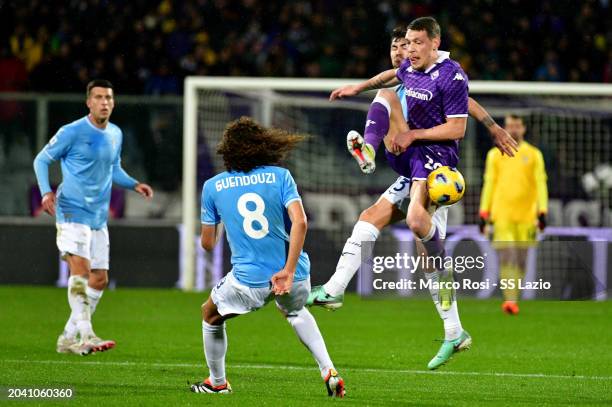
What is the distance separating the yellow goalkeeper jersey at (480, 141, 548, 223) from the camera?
14.7 m

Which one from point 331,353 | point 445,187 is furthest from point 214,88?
point 445,187

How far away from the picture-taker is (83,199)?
10469 millimetres

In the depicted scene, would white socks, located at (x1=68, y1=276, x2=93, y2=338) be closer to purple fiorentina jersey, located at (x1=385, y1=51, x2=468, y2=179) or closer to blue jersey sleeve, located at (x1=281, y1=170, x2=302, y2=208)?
purple fiorentina jersey, located at (x1=385, y1=51, x2=468, y2=179)

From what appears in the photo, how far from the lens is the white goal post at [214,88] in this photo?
16.2m

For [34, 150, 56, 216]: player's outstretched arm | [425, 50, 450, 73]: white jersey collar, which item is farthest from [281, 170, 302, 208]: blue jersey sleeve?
[34, 150, 56, 216]: player's outstretched arm

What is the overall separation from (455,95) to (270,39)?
12544mm

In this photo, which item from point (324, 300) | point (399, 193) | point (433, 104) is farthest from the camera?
point (399, 193)

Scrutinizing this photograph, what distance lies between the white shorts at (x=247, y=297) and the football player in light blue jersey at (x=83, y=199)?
3.03 meters

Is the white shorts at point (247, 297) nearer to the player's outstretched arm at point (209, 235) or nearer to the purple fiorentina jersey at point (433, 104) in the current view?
the player's outstretched arm at point (209, 235)

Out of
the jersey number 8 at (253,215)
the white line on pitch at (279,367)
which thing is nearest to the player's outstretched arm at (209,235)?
the jersey number 8 at (253,215)

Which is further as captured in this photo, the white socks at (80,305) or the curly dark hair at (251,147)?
the white socks at (80,305)

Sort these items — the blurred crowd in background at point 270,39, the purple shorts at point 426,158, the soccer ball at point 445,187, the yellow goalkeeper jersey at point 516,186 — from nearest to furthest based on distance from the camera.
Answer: the soccer ball at point 445,187 → the purple shorts at point 426,158 → the yellow goalkeeper jersey at point 516,186 → the blurred crowd in background at point 270,39

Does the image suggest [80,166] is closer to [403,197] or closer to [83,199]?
[83,199]

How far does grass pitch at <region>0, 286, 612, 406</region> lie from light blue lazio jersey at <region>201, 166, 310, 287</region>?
2.68 ft
